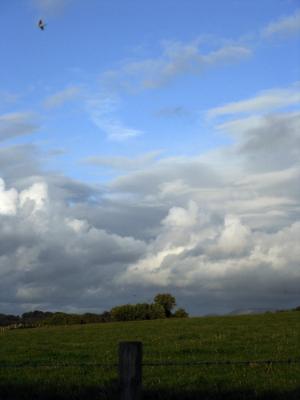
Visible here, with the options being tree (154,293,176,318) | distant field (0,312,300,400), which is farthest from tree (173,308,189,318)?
distant field (0,312,300,400)

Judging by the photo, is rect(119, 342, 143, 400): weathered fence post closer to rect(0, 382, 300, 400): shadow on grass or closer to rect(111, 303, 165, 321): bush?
rect(0, 382, 300, 400): shadow on grass

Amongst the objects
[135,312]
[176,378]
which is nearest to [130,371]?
[176,378]

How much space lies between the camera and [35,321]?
81.7 metres

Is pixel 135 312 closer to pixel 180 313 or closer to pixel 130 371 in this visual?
pixel 180 313

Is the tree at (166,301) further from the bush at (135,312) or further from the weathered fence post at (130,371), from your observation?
the weathered fence post at (130,371)

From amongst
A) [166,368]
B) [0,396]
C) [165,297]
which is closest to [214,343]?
[166,368]

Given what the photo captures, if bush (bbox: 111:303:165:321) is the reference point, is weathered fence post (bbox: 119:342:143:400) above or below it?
below

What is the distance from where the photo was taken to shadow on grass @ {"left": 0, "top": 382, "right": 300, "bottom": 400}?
14.7 metres

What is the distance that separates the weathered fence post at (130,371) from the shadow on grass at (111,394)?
4.14 m

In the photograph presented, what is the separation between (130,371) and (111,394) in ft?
15.1

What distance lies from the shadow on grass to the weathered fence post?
4.14 metres

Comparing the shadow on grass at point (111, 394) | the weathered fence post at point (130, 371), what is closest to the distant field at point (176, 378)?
the shadow on grass at point (111, 394)

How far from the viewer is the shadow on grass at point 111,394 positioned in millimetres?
14703

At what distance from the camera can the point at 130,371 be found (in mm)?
10406
